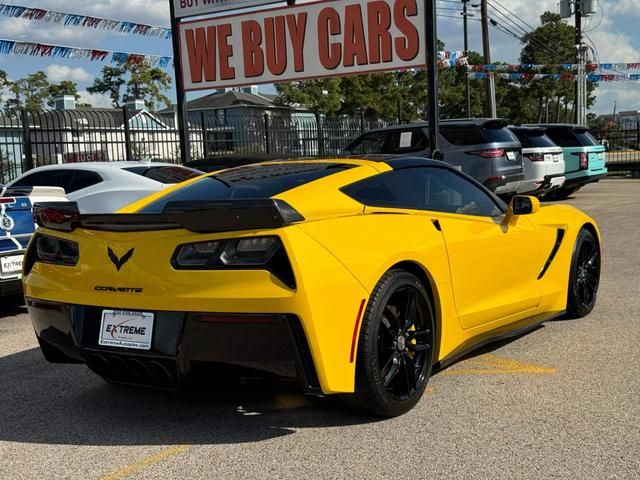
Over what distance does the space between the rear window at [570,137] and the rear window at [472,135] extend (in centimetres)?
484

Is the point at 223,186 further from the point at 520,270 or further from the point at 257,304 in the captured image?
the point at 520,270

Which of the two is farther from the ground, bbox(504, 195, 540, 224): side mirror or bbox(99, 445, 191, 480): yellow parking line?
bbox(504, 195, 540, 224): side mirror

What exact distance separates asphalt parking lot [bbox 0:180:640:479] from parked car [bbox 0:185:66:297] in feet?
4.78

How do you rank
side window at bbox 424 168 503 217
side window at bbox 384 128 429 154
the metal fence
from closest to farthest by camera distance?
side window at bbox 424 168 503 217, side window at bbox 384 128 429 154, the metal fence

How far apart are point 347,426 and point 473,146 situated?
31.9ft

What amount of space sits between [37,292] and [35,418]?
0.70 meters

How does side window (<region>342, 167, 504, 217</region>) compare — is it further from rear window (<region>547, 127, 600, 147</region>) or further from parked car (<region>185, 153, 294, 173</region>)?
rear window (<region>547, 127, 600, 147</region>)

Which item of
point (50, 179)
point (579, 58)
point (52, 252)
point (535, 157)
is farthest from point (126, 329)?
point (579, 58)

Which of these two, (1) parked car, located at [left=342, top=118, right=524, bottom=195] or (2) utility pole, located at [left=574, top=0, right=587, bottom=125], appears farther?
(2) utility pole, located at [left=574, top=0, right=587, bottom=125]

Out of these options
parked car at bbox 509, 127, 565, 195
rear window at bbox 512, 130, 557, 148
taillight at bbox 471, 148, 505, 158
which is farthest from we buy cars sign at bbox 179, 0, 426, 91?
rear window at bbox 512, 130, 557, 148

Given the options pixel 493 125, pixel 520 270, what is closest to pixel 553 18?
pixel 493 125

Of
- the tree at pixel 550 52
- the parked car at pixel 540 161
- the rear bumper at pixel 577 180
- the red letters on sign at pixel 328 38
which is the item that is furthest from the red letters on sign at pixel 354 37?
the tree at pixel 550 52

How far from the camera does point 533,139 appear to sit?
15.6 m

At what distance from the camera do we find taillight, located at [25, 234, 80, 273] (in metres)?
3.98
